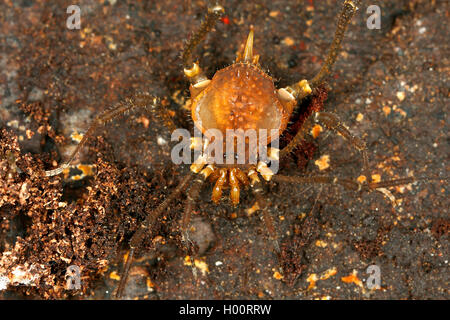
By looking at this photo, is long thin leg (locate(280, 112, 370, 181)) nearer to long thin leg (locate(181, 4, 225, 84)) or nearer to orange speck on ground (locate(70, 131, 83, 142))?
long thin leg (locate(181, 4, 225, 84))

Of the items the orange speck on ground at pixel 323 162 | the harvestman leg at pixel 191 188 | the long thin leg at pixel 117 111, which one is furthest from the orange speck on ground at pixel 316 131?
the long thin leg at pixel 117 111

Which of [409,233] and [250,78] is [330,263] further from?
[250,78]

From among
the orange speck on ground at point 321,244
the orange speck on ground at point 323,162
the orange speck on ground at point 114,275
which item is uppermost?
the orange speck on ground at point 323,162

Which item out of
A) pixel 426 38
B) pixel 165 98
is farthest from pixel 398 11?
pixel 165 98

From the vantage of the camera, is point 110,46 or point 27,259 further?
point 110,46

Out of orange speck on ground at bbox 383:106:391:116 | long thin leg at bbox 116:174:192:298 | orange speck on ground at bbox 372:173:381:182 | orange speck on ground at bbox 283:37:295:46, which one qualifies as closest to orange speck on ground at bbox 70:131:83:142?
long thin leg at bbox 116:174:192:298

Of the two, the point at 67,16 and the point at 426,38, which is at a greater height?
the point at 67,16

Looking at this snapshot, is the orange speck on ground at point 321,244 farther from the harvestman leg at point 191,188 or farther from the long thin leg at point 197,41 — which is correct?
the long thin leg at point 197,41
